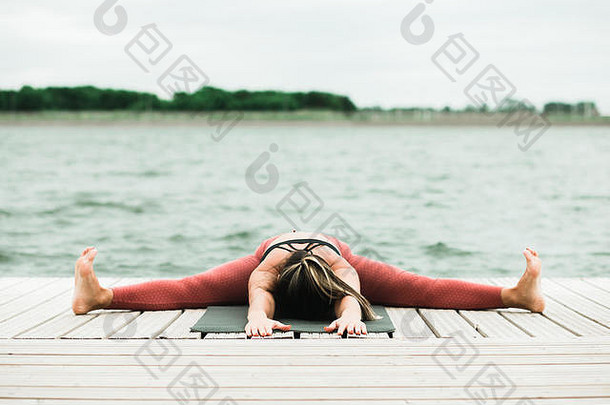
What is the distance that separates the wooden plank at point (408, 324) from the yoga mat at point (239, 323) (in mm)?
39

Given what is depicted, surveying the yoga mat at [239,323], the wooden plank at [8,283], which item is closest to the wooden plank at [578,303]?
the yoga mat at [239,323]

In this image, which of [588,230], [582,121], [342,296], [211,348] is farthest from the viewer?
[582,121]

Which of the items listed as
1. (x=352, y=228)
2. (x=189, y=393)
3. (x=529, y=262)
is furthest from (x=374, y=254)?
(x=189, y=393)

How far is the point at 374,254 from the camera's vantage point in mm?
7746

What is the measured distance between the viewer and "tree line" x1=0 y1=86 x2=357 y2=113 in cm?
4241

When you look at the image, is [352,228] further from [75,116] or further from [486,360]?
[75,116]

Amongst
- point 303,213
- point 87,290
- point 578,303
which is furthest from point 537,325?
point 303,213

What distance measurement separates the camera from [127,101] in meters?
45.1

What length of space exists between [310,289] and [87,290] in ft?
3.26

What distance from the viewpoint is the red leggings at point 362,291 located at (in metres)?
2.85

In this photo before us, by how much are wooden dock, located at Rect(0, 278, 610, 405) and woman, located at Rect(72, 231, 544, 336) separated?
203 mm

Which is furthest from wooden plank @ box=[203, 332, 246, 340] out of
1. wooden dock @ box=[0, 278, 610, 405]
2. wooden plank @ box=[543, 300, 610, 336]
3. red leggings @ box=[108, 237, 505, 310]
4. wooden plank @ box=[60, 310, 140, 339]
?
wooden plank @ box=[543, 300, 610, 336]

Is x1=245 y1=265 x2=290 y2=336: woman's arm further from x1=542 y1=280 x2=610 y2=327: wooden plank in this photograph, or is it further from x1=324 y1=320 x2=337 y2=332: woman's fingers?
x1=542 y1=280 x2=610 y2=327: wooden plank

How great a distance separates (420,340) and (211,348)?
744 mm
